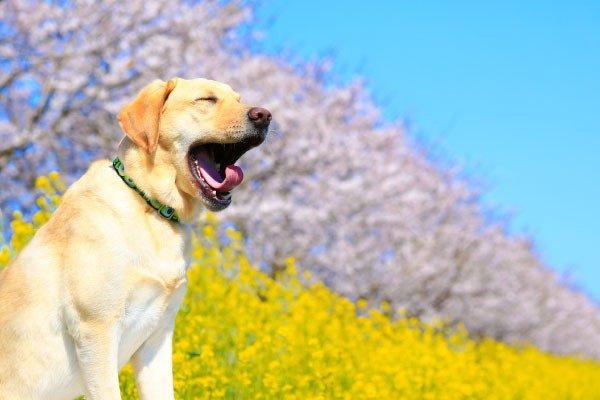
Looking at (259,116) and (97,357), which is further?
(259,116)

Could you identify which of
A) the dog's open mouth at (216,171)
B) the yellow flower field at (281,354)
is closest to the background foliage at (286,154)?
the yellow flower field at (281,354)

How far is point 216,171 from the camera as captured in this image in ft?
12.7

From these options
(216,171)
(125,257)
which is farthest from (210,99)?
(125,257)

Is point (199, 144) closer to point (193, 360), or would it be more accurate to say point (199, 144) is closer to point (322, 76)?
point (193, 360)

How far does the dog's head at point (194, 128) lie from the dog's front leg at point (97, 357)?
0.72 m

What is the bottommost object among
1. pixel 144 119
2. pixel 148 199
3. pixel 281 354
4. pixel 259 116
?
pixel 281 354

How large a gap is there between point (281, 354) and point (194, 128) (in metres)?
3.10

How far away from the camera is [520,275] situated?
25984 millimetres

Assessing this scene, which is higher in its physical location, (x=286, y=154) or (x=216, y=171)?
(x=286, y=154)

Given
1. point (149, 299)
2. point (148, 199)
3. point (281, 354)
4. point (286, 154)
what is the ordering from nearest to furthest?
point (149, 299)
point (148, 199)
point (281, 354)
point (286, 154)

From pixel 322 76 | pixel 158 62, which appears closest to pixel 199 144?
pixel 158 62

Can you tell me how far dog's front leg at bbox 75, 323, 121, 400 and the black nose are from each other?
3.65 feet

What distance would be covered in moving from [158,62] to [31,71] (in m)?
1.88

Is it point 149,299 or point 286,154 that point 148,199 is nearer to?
point 149,299
